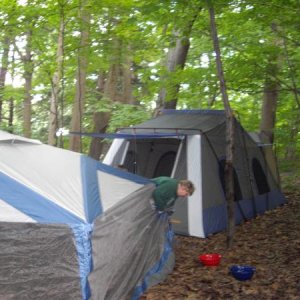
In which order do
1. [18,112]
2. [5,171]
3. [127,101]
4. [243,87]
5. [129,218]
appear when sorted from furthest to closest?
1. [18,112]
2. [127,101]
3. [243,87]
4. [129,218]
5. [5,171]

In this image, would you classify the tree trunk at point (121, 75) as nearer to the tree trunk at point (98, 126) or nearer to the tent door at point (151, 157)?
the tree trunk at point (98, 126)

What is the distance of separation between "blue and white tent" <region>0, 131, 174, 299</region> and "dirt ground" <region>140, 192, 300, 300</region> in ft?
1.53

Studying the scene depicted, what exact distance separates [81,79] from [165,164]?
3.35 m

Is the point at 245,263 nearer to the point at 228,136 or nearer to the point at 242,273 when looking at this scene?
the point at 242,273

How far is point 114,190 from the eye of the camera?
4.32 m

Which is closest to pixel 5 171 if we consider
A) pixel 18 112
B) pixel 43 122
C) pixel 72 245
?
pixel 72 245

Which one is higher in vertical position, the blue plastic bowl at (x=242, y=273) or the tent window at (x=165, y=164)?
the tent window at (x=165, y=164)

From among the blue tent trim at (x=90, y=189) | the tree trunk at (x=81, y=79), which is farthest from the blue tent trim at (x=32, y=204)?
the tree trunk at (x=81, y=79)

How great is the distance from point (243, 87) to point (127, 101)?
6044 mm

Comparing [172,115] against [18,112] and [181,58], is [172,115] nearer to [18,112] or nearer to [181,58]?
[181,58]

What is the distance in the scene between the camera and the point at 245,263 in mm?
5277

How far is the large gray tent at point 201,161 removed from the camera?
667 cm

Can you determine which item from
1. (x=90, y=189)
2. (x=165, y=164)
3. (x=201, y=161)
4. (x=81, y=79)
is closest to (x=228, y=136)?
(x=201, y=161)

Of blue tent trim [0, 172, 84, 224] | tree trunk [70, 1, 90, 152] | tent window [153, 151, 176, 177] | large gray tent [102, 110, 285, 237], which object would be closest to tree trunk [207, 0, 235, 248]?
→ large gray tent [102, 110, 285, 237]
